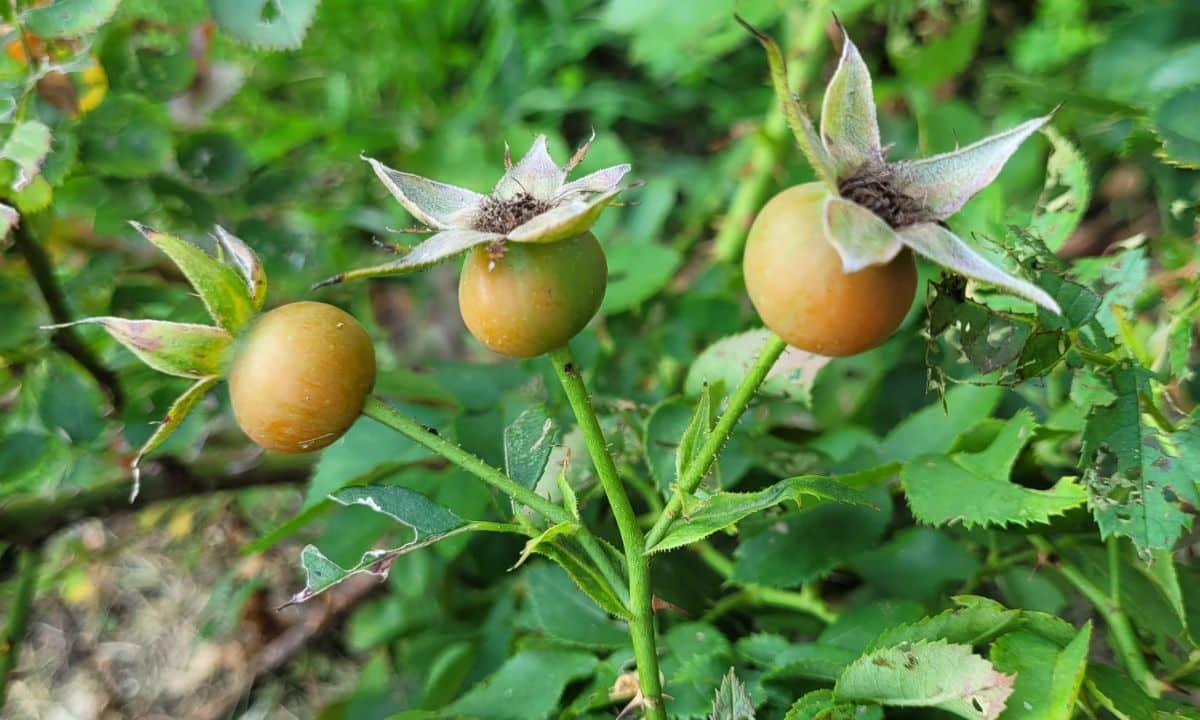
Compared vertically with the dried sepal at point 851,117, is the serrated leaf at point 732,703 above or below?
below

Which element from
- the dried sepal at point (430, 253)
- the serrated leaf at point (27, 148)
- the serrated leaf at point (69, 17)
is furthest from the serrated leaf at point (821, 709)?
the serrated leaf at point (69, 17)

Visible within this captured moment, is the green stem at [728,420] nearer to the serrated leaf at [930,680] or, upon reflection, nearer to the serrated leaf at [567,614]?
the serrated leaf at [930,680]

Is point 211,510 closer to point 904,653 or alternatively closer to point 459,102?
point 459,102

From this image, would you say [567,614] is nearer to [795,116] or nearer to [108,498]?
[795,116]

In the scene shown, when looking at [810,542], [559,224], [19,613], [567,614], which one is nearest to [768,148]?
[810,542]

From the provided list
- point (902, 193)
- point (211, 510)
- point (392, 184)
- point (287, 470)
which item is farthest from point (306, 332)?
point (211, 510)
